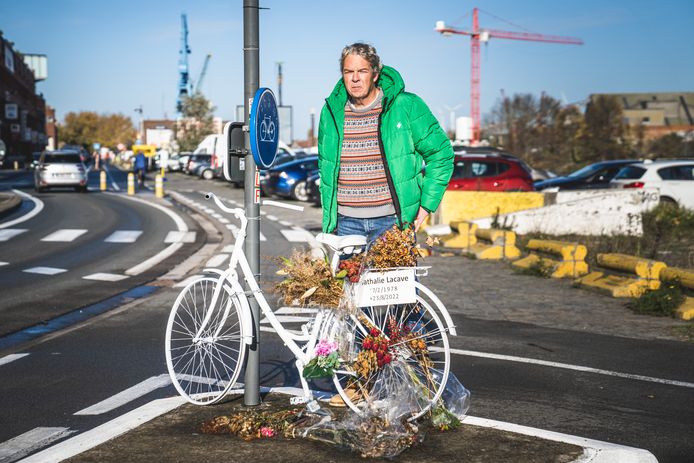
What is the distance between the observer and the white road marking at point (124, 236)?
18.1 meters

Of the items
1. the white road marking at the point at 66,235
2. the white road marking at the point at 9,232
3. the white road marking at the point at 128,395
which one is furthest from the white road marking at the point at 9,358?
the white road marking at the point at 9,232

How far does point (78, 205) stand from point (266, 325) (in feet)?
71.5

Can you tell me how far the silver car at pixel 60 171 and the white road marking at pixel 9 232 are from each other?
53.0 feet

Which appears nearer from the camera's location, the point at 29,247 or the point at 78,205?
the point at 29,247

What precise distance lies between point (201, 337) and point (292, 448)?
122 cm

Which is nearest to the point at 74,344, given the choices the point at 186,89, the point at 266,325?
the point at 266,325

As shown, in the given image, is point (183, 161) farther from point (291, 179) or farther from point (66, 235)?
point (66, 235)

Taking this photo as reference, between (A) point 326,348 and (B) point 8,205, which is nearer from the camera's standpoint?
(A) point 326,348

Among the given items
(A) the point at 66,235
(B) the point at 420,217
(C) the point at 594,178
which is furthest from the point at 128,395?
(C) the point at 594,178

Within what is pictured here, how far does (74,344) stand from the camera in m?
7.68

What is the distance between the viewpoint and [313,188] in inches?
1146

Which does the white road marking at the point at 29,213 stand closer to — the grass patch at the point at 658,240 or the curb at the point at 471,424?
the grass patch at the point at 658,240

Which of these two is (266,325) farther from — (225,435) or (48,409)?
(225,435)

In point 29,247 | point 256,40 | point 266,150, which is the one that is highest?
point 256,40
